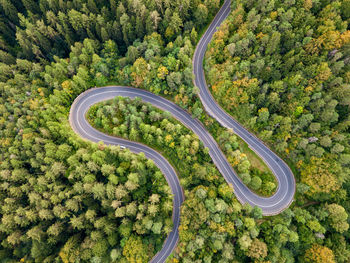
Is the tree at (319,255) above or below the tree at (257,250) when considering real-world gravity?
above

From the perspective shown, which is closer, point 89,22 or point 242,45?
point 242,45

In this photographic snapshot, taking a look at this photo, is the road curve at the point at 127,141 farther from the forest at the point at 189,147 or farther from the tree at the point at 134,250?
the tree at the point at 134,250

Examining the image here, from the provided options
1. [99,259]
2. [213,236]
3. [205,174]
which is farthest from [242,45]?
[99,259]

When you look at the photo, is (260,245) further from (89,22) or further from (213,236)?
(89,22)

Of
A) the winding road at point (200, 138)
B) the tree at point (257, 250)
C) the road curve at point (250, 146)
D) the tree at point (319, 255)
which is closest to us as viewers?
the tree at point (319, 255)

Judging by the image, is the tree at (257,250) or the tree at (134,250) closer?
the tree at (257,250)

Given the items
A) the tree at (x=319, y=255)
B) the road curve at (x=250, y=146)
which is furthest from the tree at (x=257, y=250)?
the tree at (x=319, y=255)

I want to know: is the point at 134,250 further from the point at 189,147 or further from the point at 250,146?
the point at 250,146

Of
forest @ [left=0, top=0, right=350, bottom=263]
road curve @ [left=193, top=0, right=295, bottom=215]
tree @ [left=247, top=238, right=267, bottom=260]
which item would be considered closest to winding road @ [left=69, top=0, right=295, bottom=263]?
road curve @ [left=193, top=0, right=295, bottom=215]
